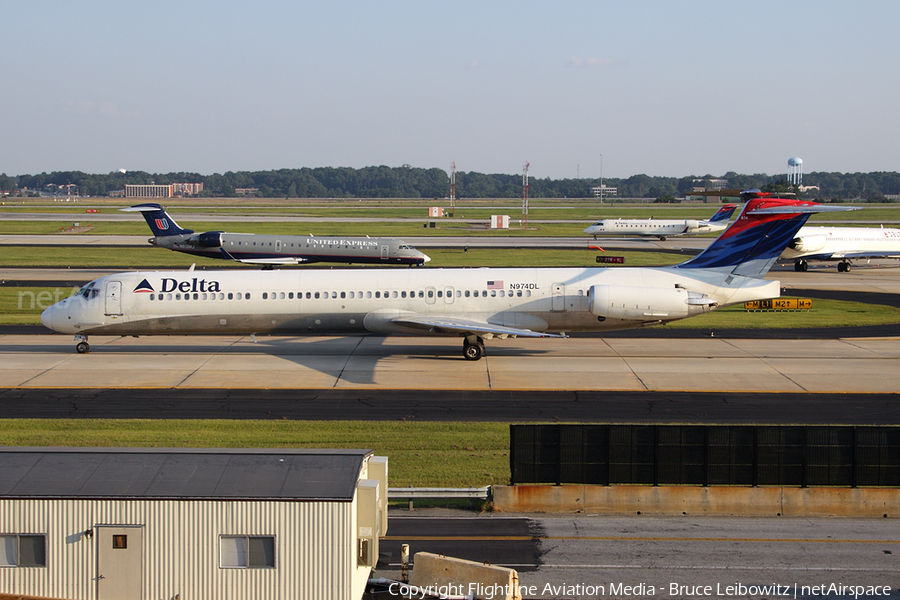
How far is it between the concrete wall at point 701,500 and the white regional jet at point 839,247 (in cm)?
4658

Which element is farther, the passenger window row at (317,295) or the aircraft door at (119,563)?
the passenger window row at (317,295)

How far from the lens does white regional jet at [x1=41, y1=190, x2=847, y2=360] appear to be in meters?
29.6

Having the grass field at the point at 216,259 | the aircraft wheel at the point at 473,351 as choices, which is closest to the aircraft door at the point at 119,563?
the aircraft wheel at the point at 473,351

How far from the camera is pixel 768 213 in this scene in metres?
28.9

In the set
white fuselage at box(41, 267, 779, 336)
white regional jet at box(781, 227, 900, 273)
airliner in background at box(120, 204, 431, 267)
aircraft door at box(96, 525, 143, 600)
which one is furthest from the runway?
white regional jet at box(781, 227, 900, 273)

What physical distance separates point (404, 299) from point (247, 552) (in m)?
18.7

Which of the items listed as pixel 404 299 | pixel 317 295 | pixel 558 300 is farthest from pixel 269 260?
pixel 558 300

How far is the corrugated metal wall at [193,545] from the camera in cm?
1145

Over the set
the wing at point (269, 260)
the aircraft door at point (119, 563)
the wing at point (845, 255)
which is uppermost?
the wing at point (845, 255)

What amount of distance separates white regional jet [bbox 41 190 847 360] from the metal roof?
16.7 m

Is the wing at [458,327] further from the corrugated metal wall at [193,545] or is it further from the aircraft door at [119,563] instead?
the aircraft door at [119,563]

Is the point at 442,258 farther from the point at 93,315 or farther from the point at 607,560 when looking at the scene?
the point at 607,560

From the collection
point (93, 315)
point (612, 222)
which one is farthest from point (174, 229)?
point (612, 222)

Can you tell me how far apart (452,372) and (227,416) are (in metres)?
8.53
